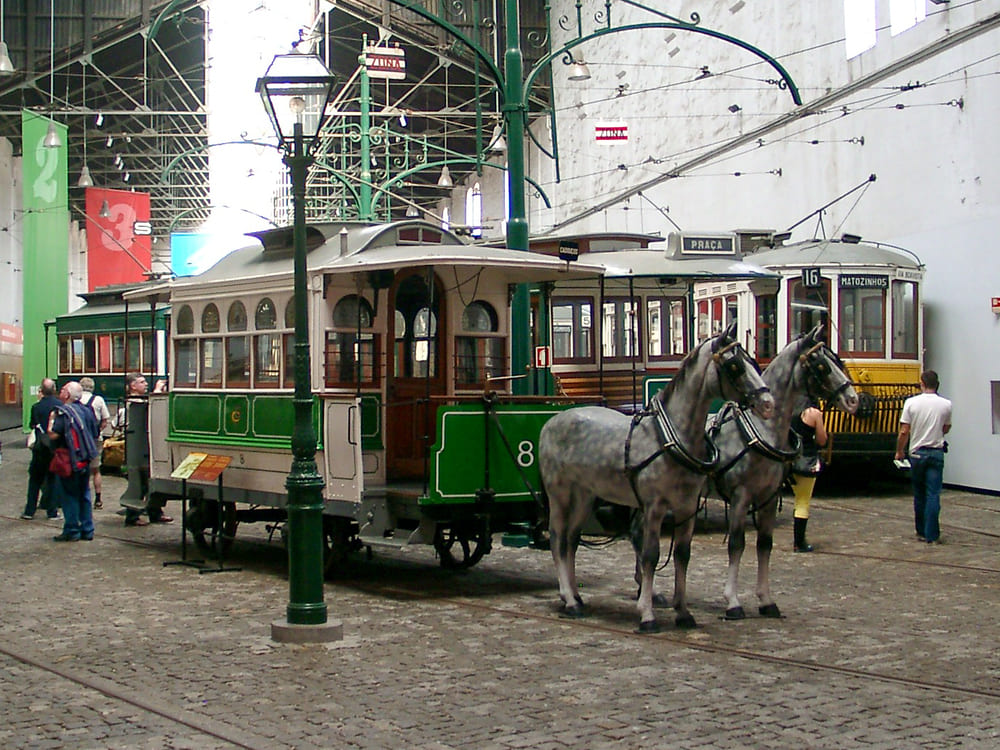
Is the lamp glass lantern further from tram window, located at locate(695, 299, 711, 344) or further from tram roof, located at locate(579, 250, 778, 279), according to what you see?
tram window, located at locate(695, 299, 711, 344)

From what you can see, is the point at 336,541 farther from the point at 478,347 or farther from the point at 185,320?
the point at 185,320

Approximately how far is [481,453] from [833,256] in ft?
35.8

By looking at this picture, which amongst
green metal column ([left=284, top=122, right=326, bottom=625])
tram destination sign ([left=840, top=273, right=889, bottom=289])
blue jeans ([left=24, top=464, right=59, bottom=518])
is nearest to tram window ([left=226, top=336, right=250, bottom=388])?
green metal column ([left=284, top=122, right=326, bottom=625])

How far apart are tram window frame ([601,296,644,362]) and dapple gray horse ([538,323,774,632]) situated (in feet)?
27.9

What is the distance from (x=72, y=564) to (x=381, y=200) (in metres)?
42.7

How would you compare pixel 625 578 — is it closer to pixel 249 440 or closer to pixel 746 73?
pixel 249 440

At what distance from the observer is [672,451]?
9883 mm

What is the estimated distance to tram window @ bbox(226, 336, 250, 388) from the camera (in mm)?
13617

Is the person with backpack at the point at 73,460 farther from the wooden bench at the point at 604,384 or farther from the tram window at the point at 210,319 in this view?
the wooden bench at the point at 604,384

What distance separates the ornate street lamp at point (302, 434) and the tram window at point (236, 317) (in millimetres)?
3667

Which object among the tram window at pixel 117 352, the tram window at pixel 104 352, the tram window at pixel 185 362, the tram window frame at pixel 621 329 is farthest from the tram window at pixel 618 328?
the tram window at pixel 104 352

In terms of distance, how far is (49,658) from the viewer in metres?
9.17

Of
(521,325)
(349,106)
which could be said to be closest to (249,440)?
(521,325)

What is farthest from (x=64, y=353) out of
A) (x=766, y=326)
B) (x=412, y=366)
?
(x=412, y=366)
